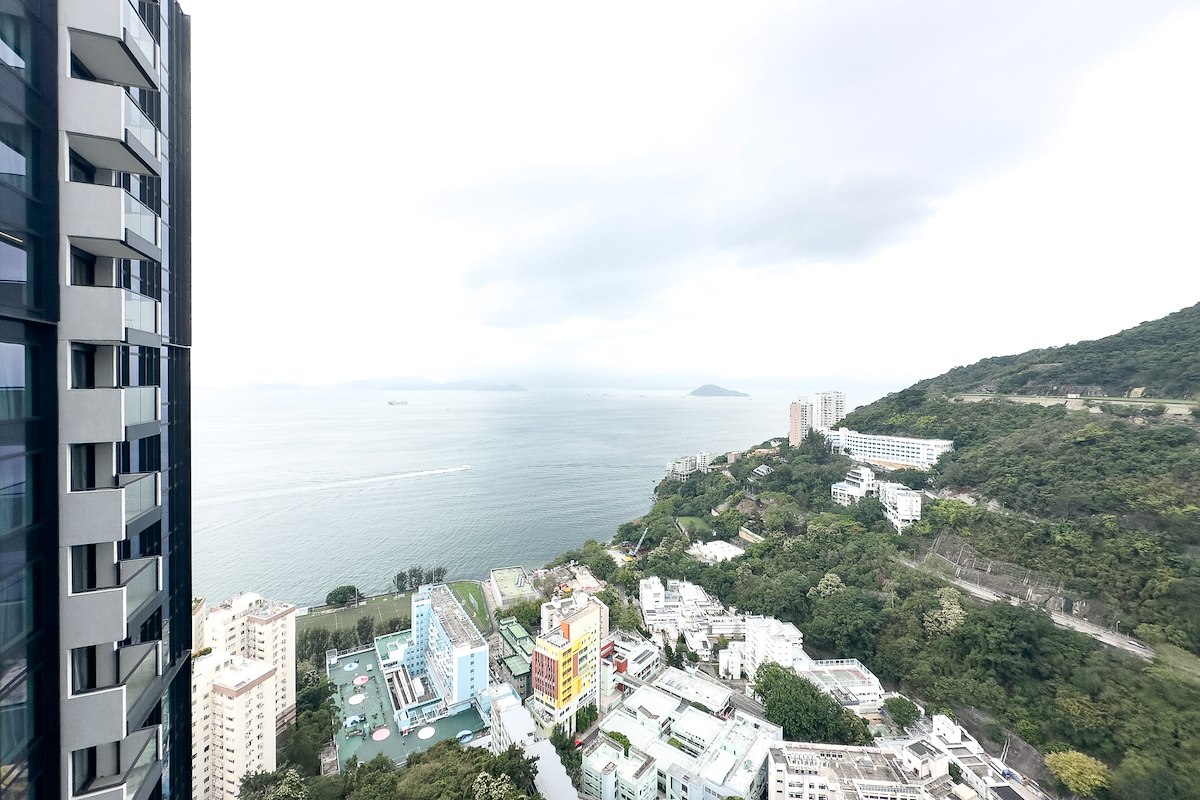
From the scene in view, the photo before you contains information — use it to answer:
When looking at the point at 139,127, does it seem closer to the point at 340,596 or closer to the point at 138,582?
the point at 138,582

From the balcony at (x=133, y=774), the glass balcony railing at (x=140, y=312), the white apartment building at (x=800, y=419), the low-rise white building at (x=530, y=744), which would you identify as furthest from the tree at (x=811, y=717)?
the white apartment building at (x=800, y=419)

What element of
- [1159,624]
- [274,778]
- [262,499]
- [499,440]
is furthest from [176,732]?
[499,440]

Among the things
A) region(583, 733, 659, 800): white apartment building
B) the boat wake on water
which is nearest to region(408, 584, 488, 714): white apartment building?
region(583, 733, 659, 800): white apartment building

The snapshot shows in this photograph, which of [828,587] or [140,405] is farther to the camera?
[828,587]

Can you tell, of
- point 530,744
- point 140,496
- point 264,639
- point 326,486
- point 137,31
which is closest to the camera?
point 137,31

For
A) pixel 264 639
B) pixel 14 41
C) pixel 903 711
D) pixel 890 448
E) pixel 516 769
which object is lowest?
pixel 903 711

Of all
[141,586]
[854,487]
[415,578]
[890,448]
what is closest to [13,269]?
[141,586]
